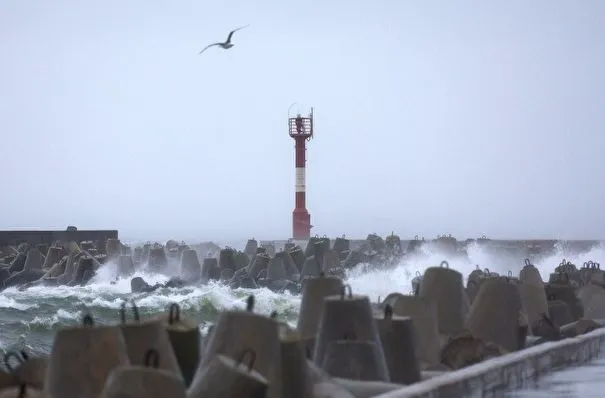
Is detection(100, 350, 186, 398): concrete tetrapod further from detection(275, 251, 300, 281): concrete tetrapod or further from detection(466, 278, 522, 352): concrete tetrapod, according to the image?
detection(275, 251, 300, 281): concrete tetrapod

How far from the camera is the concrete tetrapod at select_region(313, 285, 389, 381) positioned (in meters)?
7.34

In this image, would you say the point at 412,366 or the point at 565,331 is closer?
the point at 412,366

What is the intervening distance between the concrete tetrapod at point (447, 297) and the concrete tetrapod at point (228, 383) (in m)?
4.38

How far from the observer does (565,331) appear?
35.6 feet

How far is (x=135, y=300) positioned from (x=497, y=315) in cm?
1668

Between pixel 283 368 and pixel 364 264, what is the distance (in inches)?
984

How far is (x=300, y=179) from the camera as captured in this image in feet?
155

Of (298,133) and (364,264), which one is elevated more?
(298,133)

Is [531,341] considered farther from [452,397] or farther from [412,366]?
[452,397]

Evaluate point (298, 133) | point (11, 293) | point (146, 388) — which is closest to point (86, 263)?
point (11, 293)

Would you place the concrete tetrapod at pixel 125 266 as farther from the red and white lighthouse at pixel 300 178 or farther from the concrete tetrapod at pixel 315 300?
the concrete tetrapod at pixel 315 300

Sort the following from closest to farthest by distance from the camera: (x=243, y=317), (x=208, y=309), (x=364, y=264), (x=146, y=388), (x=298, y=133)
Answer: (x=146, y=388)
(x=243, y=317)
(x=208, y=309)
(x=364, y=264)
(x=298, y=133)

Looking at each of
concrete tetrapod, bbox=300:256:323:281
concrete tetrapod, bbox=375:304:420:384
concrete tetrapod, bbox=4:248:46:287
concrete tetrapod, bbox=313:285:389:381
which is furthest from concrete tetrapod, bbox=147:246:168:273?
concrete tetrapod, bbox=313:285:389:381

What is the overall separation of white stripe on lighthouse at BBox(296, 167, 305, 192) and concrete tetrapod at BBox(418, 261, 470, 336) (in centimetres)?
3715
